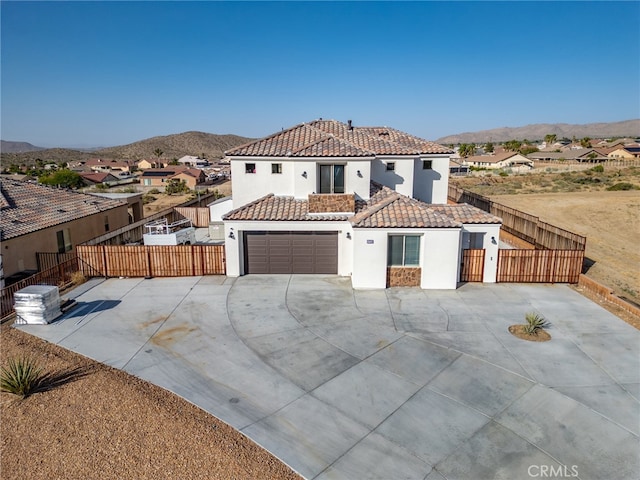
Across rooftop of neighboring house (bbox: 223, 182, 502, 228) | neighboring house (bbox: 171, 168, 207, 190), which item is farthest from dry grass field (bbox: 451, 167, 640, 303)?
neighboring house (bbox: 171, 168, 207, 190)

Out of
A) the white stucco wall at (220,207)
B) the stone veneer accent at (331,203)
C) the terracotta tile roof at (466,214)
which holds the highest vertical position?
the stone veneer accent at (331,203)

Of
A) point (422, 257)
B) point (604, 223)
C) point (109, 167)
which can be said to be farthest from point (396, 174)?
point (109, 167)

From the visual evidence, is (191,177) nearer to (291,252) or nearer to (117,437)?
(291,252)

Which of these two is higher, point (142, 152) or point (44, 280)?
point (142, 152)

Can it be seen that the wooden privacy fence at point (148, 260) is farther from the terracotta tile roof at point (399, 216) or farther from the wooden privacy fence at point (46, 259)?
the terracotta tile roof at point (399, 216)

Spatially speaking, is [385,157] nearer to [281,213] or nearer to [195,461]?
[281,213]

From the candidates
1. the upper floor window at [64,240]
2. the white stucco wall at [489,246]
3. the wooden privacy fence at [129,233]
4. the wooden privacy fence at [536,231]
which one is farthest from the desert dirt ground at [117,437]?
the wooden privacy fence at [536,231]

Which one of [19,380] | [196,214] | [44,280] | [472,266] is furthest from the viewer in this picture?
[196,214]
